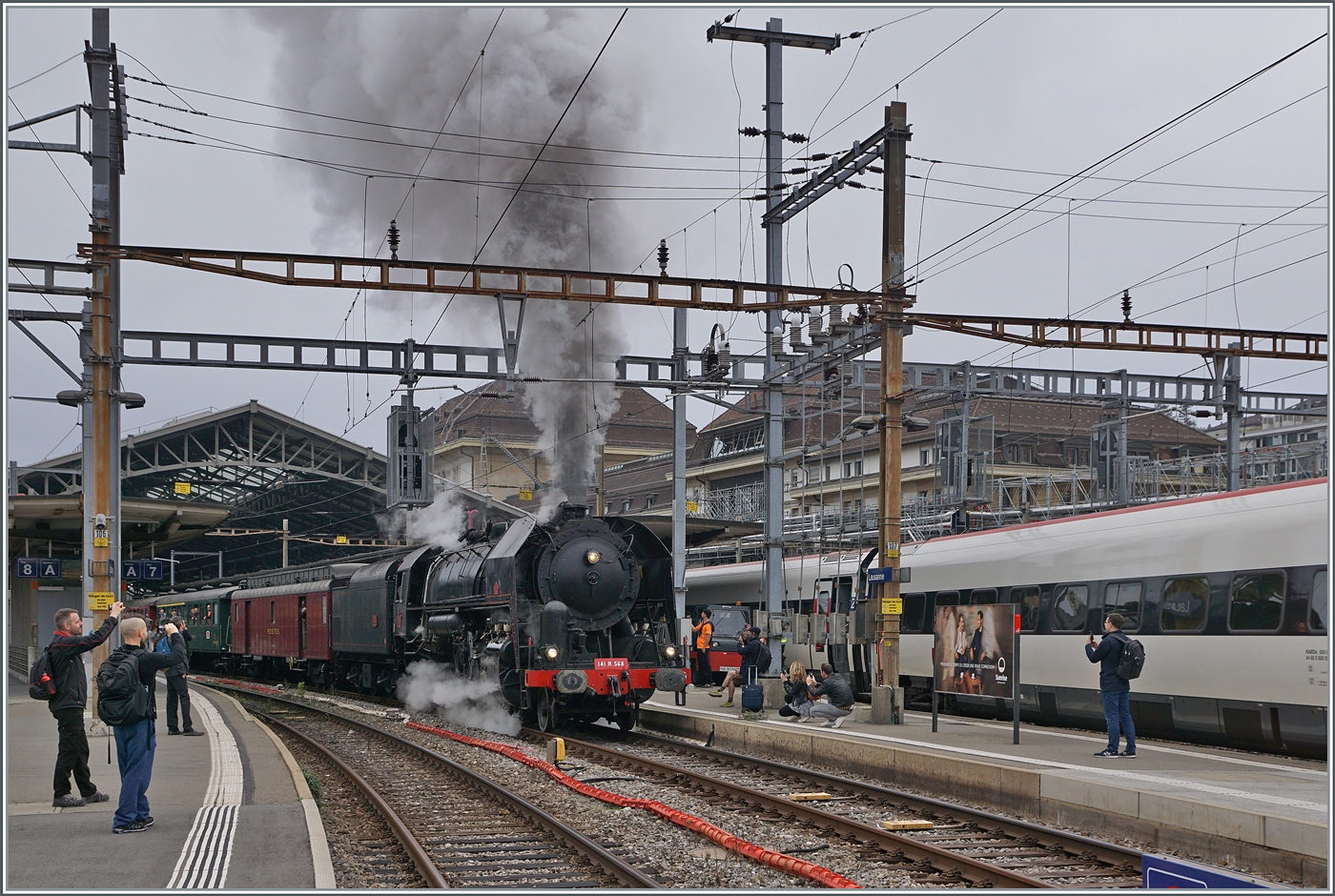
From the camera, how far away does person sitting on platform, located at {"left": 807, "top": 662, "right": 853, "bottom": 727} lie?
17.5 m

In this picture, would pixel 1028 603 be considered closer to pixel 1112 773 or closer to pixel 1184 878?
pixel 1112 773

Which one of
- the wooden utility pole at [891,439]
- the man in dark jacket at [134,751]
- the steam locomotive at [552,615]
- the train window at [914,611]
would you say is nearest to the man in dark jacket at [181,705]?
the steam locomotive at [552,615]

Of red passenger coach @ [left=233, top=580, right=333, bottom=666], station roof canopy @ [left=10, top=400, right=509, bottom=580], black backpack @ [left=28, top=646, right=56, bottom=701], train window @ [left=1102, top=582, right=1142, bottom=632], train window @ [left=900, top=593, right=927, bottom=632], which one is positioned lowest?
red passenger coach @ [left=233, top=580, right=333, bottom=666]

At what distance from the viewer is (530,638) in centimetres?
1794

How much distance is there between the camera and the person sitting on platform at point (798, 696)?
18047 millimetres

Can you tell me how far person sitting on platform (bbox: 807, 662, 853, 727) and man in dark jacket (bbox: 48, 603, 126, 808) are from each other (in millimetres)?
9519

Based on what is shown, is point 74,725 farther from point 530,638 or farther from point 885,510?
point 885,510

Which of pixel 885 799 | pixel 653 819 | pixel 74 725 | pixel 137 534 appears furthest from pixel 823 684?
pixel 137 534

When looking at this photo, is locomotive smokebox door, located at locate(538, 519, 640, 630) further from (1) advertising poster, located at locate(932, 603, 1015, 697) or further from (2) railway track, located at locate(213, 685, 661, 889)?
(1) advertising poster, located at locate(932, 603, 1015, 697)

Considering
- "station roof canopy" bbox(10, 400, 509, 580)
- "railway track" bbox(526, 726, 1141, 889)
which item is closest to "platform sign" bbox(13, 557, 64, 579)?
"station roof canopy" bbox(10, 400, 509, 580)

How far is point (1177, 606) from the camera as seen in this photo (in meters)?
14.9

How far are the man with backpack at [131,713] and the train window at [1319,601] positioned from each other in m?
10.5

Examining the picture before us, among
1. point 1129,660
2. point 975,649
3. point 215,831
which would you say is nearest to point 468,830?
point 215,831

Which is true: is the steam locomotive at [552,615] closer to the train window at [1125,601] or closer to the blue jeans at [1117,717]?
the train window at [1125,601]
